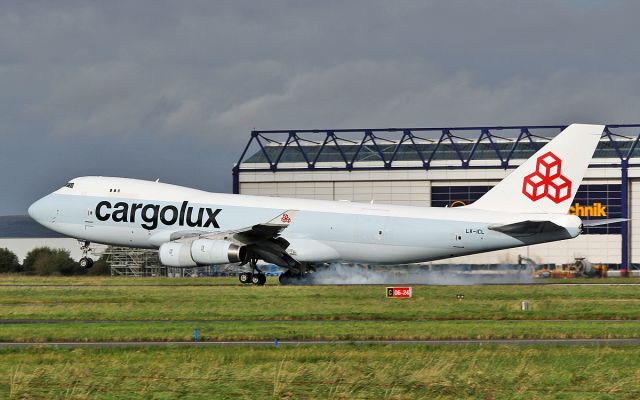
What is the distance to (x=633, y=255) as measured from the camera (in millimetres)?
109500

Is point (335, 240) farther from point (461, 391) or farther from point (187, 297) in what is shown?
point (461, 391)

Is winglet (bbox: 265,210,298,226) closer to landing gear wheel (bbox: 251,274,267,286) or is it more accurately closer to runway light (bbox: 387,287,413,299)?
landing gear wheel (bbox: 251,274,267,286)

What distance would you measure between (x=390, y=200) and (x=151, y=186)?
50.6 meters

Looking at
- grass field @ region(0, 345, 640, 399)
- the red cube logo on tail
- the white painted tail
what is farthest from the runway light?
grass field @ region(0, 345, 640, 399)

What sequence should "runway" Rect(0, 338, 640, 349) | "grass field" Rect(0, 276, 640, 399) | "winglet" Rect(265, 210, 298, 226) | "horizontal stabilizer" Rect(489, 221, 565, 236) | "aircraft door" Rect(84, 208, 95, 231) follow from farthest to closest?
"aircraft door" Rect(84, 208, 95, 231) → "winglet" Rect(265, 210, 298, 226) → "horizontal stabilizer" Rect(489, 221, 565, 236) → "runway" Rect(0, 338, 640, 349) → "grass field" Rect(0, 276, 640, 399)

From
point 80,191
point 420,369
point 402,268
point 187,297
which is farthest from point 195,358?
point 402,268

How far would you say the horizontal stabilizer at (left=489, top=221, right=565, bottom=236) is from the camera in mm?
58500

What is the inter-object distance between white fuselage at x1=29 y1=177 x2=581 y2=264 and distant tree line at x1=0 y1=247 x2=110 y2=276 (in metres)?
26.9

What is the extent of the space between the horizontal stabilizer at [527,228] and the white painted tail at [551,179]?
2.39 metres

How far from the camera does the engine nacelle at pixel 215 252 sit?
5997 centimetres

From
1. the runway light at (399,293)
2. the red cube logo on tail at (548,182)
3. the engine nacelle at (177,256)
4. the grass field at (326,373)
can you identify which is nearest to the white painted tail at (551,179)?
the red cube logo on tail at (548,182)

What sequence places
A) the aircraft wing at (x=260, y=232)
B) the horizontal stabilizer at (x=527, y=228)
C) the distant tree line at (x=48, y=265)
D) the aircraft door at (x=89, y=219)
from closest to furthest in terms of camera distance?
the horizontal stabilizer at (x=527, y=228) < the aircraft wing at (x=260, y=232) < the aircraft door at (x=89, y=219) < the distant tree line at (x=48, y=265)

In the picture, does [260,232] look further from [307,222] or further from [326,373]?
[326,373]

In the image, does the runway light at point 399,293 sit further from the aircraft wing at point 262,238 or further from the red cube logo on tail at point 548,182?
the red cube logo on tail at point 548,182
